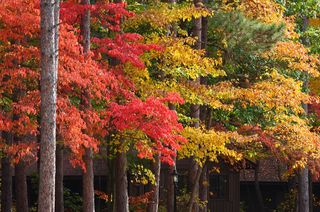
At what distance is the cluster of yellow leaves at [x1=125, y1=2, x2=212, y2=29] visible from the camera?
77.3 feet

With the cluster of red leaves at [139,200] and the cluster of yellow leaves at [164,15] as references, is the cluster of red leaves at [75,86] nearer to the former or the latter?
the cluster of yellow leaves at [164,15]

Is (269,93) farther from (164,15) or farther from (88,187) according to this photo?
(88,187)

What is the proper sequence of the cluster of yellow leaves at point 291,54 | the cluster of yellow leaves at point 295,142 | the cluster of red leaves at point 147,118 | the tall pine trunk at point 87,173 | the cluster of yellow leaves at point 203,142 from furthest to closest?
the cluster of yellow leaves at point 291,54, the cluster of yellow leaves at point 295,142, the cluster of yellow leaves at point 203,142, the tall pine trunk at point 87,173, the cluster of red leaves at point 147,118

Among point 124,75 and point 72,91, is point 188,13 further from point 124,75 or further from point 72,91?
point 72,91

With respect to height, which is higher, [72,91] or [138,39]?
[138,39]

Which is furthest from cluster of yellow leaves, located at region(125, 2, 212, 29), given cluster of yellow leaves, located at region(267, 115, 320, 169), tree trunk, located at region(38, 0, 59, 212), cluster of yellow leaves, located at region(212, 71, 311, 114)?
tree trunk, located at region(38, 0, 59, 212)

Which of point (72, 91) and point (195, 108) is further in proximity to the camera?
point (195, 108)

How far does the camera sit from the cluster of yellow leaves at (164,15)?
77.3 feet

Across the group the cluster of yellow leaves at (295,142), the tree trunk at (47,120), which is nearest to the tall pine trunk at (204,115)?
the cluster of yellow leaves at (295,142)

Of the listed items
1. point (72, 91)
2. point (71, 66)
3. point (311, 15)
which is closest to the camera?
point (71, 66)

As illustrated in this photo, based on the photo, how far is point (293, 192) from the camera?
41.6m

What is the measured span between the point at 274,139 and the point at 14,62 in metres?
11.1

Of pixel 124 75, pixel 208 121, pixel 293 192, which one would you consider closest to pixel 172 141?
pixel 124 75

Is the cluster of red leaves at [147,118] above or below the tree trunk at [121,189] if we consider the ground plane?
above
